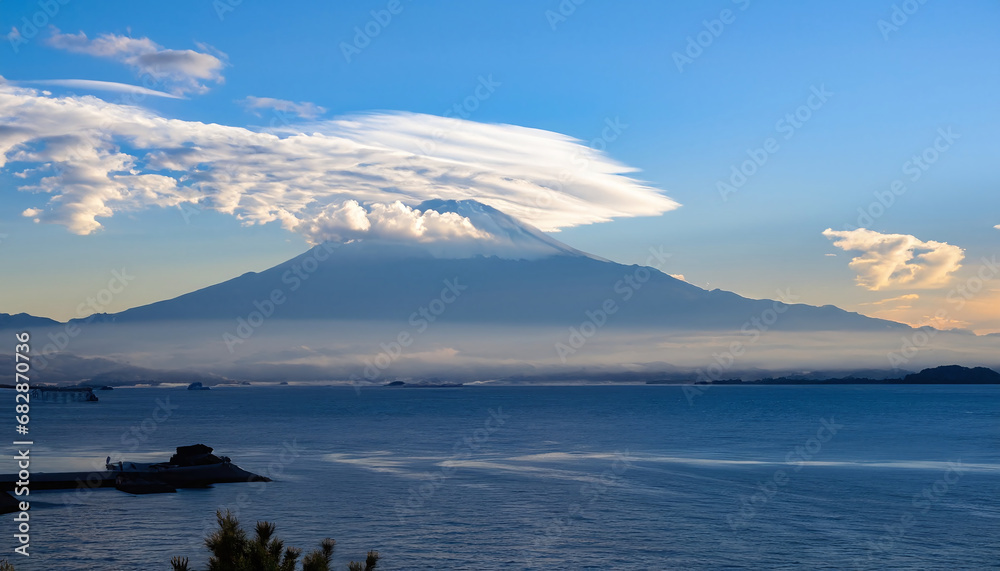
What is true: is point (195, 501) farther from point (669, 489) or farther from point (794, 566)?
point (794, 566)

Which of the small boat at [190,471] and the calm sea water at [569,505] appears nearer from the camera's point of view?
the calm sea water at [569,505]

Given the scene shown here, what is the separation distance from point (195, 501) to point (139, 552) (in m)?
17.0

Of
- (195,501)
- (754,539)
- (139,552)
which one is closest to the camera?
(139,552)

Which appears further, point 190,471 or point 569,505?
point 190,471

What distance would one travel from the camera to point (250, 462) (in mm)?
74375

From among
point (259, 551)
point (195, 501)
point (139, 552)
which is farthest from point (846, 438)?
point (259, 551)

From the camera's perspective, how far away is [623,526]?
43.4m

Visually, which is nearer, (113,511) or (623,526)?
(623,526)

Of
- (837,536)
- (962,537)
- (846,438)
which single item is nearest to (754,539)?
(837,536)

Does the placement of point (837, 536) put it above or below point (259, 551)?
below

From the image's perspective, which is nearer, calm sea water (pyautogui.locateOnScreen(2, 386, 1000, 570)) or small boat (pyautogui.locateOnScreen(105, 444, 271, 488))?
calm sea water (pyautogui.locateOnScreen(2, 386, 1000, 570))

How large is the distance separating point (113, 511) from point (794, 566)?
127ft

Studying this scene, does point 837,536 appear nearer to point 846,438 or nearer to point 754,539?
point 754,539

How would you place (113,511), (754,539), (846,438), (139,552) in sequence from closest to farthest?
(139,552) → (754,539) → (113,511) → (846,438)
